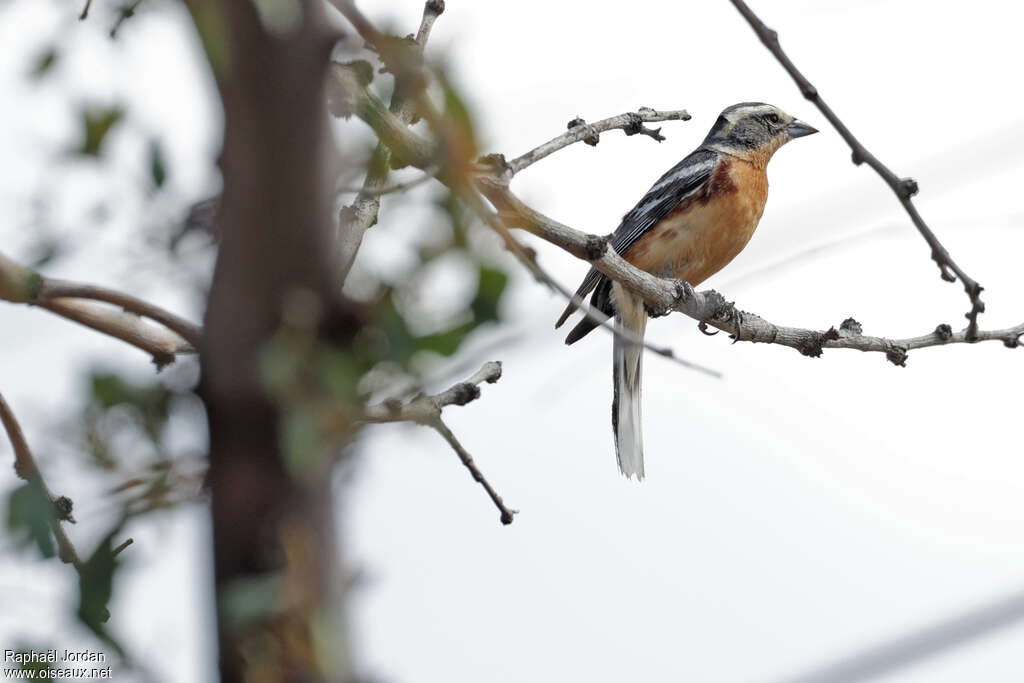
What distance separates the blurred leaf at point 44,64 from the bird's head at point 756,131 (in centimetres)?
584

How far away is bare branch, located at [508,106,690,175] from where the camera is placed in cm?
457

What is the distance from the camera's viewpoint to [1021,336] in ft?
15.6

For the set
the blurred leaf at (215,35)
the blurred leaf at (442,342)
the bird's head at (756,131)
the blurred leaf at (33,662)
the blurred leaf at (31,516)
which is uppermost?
the bird's head at (756,131)

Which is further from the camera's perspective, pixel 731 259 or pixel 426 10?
pixel 731 259

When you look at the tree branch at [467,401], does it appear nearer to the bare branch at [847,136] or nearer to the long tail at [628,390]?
the bare branch at [847,136]

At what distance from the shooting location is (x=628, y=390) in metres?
7.27

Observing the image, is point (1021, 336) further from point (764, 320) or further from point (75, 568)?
point (75, 568)

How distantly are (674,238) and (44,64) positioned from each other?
5183mm

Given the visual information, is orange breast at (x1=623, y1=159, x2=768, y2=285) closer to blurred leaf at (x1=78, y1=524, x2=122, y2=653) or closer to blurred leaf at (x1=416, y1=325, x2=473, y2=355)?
blurred leaf at (x1=78, y1=524, x2=122, y2=653)

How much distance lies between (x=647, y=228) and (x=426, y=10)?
2.74 meters

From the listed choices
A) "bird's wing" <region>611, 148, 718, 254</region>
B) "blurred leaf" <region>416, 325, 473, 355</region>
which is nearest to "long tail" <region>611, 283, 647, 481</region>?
"bird's wing" <region>611, 148, 718, 254</region>

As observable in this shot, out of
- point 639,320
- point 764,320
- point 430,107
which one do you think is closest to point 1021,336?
point 764,320

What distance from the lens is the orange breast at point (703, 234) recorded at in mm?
7184

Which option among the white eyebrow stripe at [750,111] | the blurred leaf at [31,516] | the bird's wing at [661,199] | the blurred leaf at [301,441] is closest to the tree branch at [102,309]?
the blurred leaf at [31,516]
